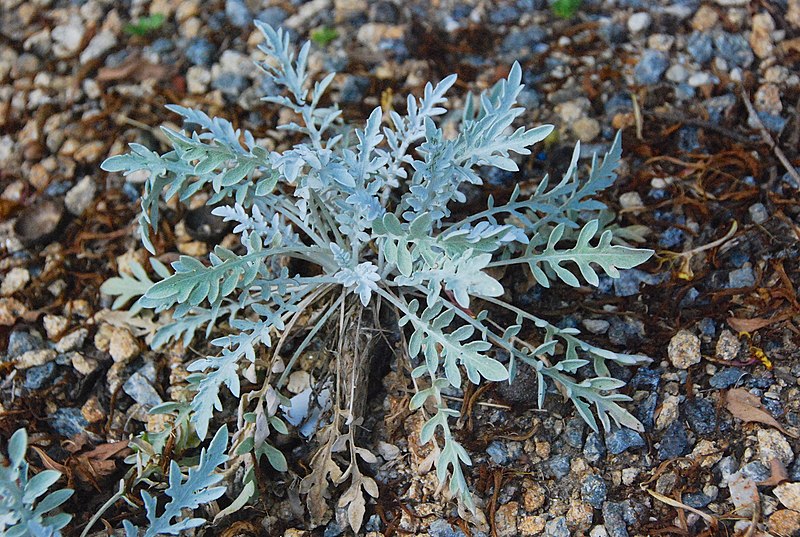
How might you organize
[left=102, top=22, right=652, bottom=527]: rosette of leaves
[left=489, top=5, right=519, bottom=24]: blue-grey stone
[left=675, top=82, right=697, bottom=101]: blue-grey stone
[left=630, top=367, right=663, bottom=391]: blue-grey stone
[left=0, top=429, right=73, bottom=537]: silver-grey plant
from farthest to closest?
[left=489, top=5, right=519, bottom=24]: blue-grey stone < [left=675, top=82, right=697, bottom=101]: blue-grey stone < [left=630, top=367, right=663, bottom=391]: blue-grey stone < [left=102, top=22, right=652, bottom=527]: rosette of leaves < [left=0, top=429, right=73, bottom=537]: silver-grey plant

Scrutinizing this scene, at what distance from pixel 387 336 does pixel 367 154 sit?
578mm

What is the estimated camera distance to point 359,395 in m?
2.17

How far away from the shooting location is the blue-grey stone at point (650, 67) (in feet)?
9.33

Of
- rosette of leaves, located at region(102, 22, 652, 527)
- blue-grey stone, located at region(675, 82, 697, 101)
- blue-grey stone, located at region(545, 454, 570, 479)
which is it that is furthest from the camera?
blue-grey stone, located at region(675, 82, 697, 101)

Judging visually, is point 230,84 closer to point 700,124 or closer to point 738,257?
point 700,124

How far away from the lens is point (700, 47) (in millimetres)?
2891

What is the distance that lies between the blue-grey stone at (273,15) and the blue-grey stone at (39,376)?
1585mm

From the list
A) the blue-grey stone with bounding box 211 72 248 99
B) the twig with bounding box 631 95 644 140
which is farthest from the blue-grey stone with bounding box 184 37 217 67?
the twig with bounding box 631 95 644 140

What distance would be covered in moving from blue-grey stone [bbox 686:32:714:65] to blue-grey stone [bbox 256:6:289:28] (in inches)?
61.4

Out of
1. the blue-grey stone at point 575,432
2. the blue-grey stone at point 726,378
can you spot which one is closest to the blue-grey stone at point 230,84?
the blue-grey stone at point 575,432

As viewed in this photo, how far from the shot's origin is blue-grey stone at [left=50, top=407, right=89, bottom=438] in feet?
7.48

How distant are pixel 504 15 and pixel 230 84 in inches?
43.2

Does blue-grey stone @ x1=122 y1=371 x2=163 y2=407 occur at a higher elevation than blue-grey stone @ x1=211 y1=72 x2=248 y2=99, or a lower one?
lower

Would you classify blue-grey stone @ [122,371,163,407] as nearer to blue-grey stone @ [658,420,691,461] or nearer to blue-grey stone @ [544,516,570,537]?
blue-grey stone @ [544,516,570,537]
